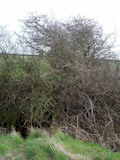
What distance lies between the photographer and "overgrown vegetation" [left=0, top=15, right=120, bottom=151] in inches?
185

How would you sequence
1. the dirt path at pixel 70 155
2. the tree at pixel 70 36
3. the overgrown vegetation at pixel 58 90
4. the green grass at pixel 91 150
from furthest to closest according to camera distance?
the tree at pixel 70 36 → the overgrown vegetation at pixel 58 90 → the green grass at pixel 91 150 → the dirt path at pixel 70 155

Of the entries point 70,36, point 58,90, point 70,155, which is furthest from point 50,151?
point 70,36

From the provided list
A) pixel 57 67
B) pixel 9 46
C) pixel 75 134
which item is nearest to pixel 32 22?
pixel 9 46

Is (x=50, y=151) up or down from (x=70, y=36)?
down

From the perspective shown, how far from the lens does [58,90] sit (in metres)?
5.33

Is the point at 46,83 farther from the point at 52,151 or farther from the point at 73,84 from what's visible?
the point at 52,151

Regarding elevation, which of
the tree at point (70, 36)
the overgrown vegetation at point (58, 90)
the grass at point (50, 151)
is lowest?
the grass at point (50, 151)

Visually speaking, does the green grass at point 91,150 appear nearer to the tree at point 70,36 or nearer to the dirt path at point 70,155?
the dirt path at point 70,155

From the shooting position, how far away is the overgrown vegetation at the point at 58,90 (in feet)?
15.4

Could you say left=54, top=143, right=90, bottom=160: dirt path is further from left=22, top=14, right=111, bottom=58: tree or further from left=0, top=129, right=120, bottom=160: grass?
left=22, top=14, right=111, bottom=58: tree

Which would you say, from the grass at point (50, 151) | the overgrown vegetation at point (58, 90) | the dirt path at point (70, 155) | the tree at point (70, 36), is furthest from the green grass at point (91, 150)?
the tree at point (70, 36)

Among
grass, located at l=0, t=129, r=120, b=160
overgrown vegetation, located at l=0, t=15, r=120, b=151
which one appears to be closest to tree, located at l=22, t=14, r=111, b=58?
overgrown vegetation, located at l=0, t=15, r=120, b=151

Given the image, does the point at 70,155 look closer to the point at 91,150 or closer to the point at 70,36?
the point at 91,150

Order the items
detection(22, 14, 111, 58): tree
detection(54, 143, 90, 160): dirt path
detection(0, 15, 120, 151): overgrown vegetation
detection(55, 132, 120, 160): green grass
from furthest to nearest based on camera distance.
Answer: detection(22, 14, 111, 58): tree → detection(0, 15, 120, 151): overgrown vegetation → detection(55, 132, 120, 160): green grass → detection(54, 143, 90, 160): dirt path
